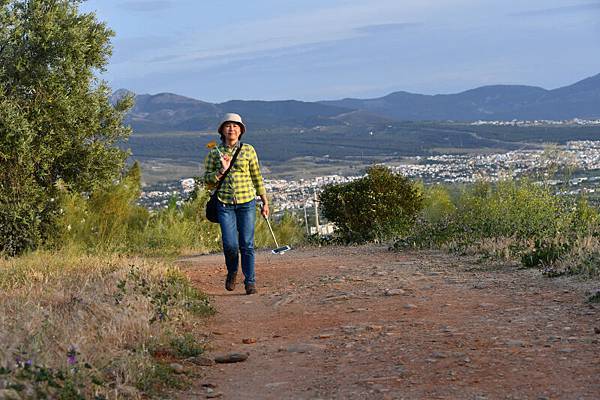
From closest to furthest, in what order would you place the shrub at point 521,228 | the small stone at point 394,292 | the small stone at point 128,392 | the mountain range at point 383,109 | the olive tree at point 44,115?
the small stone at point 128,392 < the small stone at point 394,292 < the shrub at point 521,228 < the olive tree at point 44,115 < the mountain range at point 383,109

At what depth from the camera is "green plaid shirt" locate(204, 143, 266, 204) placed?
9383 millimetres

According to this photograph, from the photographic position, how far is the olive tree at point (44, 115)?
564 inches

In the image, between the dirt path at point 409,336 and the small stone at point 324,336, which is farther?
the small stone at point 324,336

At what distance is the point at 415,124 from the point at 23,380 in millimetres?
91346

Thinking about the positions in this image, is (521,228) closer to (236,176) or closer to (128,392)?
(236,176)

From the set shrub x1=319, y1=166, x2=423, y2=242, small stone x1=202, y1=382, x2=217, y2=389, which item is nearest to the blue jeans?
small stone x1=202, y1=382, x2=217, y2=389

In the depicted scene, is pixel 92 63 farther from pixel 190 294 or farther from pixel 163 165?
pixel 163 165

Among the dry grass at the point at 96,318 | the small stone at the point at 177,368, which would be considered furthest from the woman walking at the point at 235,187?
the small stone at the point at 177,368

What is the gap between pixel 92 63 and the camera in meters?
15.7

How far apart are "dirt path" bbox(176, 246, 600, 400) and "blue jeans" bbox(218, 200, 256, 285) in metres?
0.38

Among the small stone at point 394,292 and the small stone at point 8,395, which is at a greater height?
the small stone at point 8,395

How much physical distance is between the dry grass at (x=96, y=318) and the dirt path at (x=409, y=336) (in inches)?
15.0

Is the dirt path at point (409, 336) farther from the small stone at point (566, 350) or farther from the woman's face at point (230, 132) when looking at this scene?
the woman's face at point (230, 132)

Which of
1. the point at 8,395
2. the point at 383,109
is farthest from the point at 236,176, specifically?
the point at 383,109
